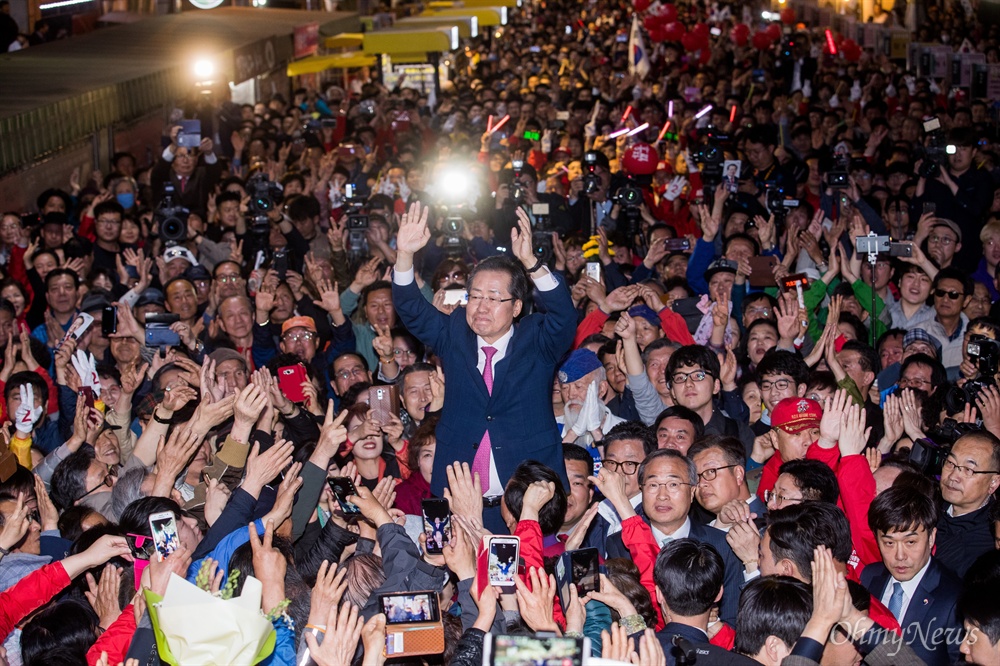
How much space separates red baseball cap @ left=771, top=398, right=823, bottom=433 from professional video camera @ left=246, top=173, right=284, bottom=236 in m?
4.74

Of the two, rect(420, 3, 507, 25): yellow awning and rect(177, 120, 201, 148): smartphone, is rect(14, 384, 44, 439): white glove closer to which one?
rect(177, 120, 201, 148): smartphone

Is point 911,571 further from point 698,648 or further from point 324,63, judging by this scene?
point 324,63

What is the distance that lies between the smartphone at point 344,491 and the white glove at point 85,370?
2758 mm

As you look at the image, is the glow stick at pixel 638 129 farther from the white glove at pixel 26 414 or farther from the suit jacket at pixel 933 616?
the suit jacket at pixel 933 616

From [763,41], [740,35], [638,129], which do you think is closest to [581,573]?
[638,129]

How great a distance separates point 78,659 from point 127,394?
8.88 feet

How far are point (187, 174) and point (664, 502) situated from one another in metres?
7.87

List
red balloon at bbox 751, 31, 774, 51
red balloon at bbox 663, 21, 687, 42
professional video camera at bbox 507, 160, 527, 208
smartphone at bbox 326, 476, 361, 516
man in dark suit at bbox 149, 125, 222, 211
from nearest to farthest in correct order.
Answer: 1. smartphone at bbox 326, 476, 361, 516
2. professional video camera at bbox 507, 160, 527, 208
3. man in dark suit at bbox 149, 125, 222, 211
4. red balloon at bbox 751, 31, 774, 51
5. red balloon at bbox 663, 21, 687, 42

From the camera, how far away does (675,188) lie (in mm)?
10781

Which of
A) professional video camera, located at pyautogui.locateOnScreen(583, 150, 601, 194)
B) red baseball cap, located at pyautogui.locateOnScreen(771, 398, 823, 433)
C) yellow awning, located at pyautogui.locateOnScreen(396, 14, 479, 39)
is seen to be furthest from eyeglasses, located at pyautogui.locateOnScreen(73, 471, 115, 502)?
yellow awning, located at pyautogui.locateOnScreen(396, 14, 479, 39)

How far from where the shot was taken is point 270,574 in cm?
416

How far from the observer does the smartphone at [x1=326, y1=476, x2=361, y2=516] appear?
15.3 feet

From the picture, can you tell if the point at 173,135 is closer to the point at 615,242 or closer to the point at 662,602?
the point at 615,242

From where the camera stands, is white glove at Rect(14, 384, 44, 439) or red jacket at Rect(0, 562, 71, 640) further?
white glove at Rect(14, 384, 44, 439)
